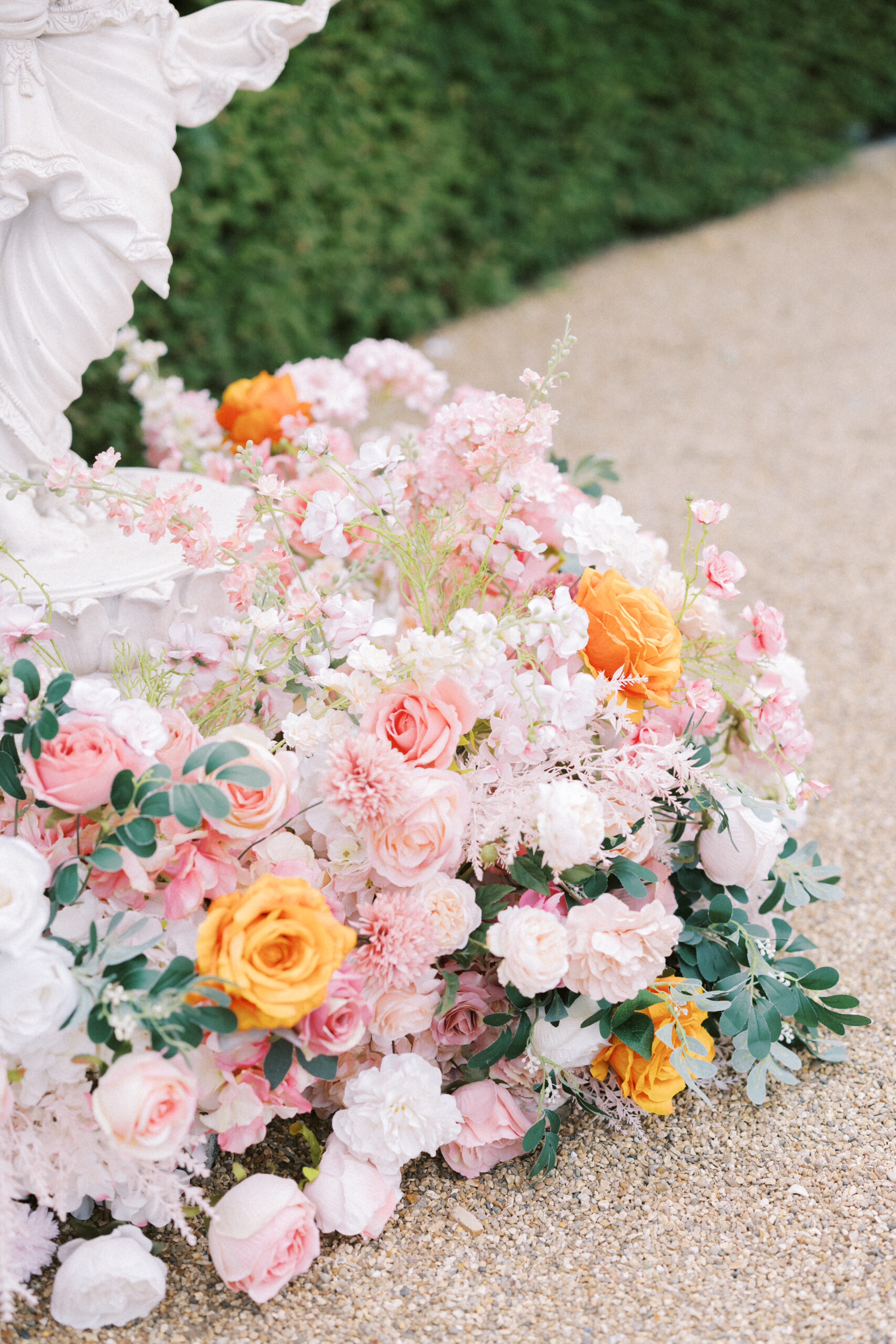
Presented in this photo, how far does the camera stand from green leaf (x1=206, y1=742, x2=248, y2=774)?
145 cm

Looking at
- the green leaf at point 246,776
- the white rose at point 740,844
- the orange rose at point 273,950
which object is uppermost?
the green leaf at point 246,776

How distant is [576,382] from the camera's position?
5.30 metres

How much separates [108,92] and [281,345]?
298cm

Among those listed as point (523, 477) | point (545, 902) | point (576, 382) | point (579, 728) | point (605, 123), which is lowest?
point (576, 382)

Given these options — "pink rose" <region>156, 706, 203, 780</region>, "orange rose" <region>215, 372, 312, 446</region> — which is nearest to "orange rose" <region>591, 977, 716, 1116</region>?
"pink rose" <region>156, 706, 203, 780</region>

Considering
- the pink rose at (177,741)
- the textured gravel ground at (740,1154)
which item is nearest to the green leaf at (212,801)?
the pink rose at (177,741)

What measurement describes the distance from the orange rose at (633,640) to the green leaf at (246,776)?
0.55 meters

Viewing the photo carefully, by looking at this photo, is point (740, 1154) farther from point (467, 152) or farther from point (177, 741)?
point (467, 152)

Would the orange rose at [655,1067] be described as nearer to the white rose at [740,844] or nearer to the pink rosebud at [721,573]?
the white rose at [740,844]

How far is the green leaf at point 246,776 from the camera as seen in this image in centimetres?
144

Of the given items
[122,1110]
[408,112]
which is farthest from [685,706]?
[408,112]

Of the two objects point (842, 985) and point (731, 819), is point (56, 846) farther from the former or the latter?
point (842, 985)

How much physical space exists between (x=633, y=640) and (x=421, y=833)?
44 centimetres

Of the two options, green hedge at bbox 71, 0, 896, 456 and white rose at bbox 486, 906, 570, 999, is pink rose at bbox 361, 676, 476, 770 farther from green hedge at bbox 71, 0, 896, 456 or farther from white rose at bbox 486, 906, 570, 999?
green hedge at bbox 71, 0, 896, 456
